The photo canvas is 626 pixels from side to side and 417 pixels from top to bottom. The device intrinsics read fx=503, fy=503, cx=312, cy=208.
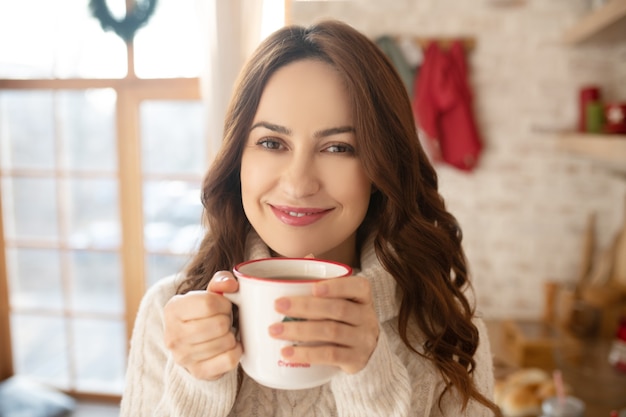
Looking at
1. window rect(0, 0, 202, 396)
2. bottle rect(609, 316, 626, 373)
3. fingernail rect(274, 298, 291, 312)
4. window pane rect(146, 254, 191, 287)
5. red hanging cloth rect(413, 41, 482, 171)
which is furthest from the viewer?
window pane rect(146, 254, 191, 287)

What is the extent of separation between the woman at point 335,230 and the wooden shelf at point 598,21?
126 cm

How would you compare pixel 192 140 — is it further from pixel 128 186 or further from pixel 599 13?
pixel 599 13

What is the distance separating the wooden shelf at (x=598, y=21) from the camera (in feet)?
5.58

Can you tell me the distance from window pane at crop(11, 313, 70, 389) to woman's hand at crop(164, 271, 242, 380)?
2.85 metres

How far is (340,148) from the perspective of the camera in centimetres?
77

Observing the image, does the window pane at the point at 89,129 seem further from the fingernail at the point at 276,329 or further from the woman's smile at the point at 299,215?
the fingernail at the point at 276,329

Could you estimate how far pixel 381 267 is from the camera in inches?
32.9

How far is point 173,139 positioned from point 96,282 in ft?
3.24

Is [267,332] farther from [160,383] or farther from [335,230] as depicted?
[160,383]

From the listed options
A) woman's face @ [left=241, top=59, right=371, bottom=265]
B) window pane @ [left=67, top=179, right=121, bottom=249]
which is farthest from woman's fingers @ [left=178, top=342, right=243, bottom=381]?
window pane @ [left=67, top=179, right=121, bottom=249]

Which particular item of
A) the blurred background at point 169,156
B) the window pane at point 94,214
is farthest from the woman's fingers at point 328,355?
the window pane at point 94,214

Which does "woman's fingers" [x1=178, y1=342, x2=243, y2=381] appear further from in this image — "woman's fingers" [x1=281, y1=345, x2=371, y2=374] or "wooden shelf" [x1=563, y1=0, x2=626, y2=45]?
"wooden shelf" [x1=563, y1=0, x2=626, y2=45]

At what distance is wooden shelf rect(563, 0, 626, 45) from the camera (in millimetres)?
1700

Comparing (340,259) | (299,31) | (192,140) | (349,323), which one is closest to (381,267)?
(340,259)
